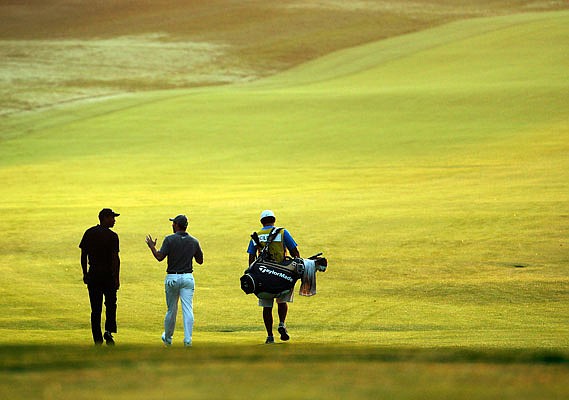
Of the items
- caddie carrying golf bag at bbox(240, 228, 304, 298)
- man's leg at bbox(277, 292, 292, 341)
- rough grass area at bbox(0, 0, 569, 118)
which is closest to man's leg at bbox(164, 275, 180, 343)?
caddie carrying golf bag at bbox(240, 228, 304, 298)

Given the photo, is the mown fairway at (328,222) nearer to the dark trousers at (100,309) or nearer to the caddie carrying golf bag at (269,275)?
the dark trousers at (100,309)

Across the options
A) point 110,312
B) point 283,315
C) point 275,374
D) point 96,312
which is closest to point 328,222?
point 283,315

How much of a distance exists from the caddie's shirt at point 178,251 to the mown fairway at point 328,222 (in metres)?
1.07

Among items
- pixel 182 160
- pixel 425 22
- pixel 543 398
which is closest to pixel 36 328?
pixel 543 398

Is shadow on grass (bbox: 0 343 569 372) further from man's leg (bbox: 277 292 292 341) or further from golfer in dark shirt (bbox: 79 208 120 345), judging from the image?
man's leg (bbox: 277 292 292 341)

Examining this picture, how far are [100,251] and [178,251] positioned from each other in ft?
3.12

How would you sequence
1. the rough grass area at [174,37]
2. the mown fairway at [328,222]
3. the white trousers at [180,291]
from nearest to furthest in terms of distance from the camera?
the mown fairway at [328,222] < the white trousers at [180,291] < the rough grass area at [174,37]

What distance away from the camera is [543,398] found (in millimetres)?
6602

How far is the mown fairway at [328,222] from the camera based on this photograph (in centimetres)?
796

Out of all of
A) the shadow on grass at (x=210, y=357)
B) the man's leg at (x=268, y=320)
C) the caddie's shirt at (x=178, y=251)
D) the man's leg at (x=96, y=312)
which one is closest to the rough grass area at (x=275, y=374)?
the shadow on grass at (x=210, y=357)

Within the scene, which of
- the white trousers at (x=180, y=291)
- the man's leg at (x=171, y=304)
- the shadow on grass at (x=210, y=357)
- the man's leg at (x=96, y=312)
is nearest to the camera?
the shadow on grass at (x=210, y=357)

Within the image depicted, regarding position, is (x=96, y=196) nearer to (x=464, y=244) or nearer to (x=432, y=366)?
(x=464, y=244)

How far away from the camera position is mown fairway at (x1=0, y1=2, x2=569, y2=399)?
7961mm

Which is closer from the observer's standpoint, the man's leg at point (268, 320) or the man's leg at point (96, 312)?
the man's leg at point (96, 312)
